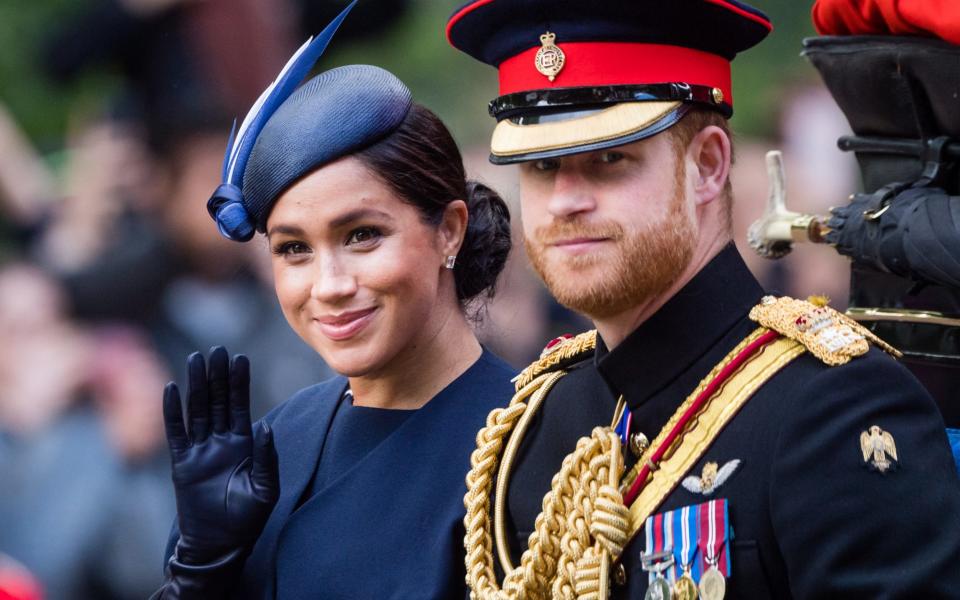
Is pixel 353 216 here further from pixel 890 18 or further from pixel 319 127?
pixel 890 18

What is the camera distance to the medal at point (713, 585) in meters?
2.36

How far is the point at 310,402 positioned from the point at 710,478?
132 centimetres

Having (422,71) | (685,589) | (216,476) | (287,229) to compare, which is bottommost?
(685,589)

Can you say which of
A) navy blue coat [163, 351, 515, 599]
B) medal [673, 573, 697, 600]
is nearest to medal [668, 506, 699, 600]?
medal [673, 573, 697, 600]

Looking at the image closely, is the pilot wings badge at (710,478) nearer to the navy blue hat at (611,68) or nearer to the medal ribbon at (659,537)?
the medal ribbon at (659,537)

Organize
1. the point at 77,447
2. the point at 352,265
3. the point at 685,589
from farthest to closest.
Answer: the point at 77,447 < the point at 352,265 < the point at 685,589

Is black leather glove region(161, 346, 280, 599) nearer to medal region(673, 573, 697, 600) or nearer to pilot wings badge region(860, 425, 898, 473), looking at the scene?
medal region(673, 573, 697, 600)

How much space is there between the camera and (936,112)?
114 inches

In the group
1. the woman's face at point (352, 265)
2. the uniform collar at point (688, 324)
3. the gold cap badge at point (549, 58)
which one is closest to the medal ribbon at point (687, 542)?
the uniform collar at point (688, 324)

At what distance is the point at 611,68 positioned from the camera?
2605 millimetres

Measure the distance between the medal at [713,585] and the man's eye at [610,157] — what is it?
2.23 ft

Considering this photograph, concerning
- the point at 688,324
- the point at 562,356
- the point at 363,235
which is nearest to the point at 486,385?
the point at 562,356

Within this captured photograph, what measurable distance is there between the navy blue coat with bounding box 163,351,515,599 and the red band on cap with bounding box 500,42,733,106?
0.85m

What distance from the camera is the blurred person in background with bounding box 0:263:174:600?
20.6 ft
